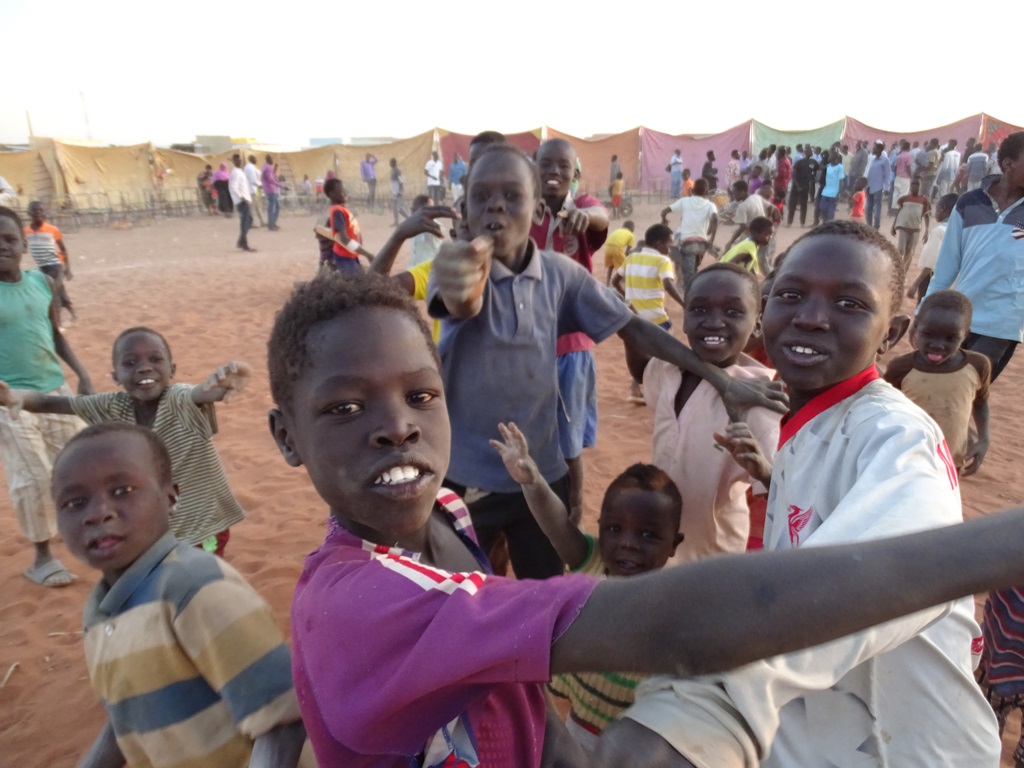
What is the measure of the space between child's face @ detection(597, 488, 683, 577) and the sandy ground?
1863 mm

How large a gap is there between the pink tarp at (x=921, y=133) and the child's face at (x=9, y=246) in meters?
25.7

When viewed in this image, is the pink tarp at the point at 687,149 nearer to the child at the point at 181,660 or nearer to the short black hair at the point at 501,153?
the short black hair at the point at 501,153

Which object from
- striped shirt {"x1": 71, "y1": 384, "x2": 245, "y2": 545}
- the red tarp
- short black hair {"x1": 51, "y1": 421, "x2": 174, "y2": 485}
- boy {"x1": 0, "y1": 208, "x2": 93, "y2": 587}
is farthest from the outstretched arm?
the red tarp

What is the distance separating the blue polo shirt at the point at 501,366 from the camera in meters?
2.17

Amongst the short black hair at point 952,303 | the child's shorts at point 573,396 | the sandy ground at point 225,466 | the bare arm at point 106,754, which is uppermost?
the short black hair at point 952,303

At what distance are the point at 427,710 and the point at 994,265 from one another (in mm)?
4704

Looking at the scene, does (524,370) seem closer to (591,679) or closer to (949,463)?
(591,679)

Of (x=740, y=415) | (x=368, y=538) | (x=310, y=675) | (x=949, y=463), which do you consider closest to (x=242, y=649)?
(x=368, y=538)

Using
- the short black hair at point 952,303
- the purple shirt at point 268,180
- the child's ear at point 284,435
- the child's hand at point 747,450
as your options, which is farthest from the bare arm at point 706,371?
the purple shirt at point 268,180

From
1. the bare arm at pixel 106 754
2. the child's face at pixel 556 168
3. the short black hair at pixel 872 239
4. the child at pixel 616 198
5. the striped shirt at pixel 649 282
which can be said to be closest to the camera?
the short black hair at pixel 872 239

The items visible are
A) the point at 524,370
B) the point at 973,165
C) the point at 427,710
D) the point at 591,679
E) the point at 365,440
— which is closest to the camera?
the point at 427,710

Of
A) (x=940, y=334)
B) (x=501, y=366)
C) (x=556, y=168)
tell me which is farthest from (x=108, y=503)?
(x=940, y=334)

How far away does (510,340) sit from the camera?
2.17 meters

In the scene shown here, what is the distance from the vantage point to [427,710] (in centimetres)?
77
